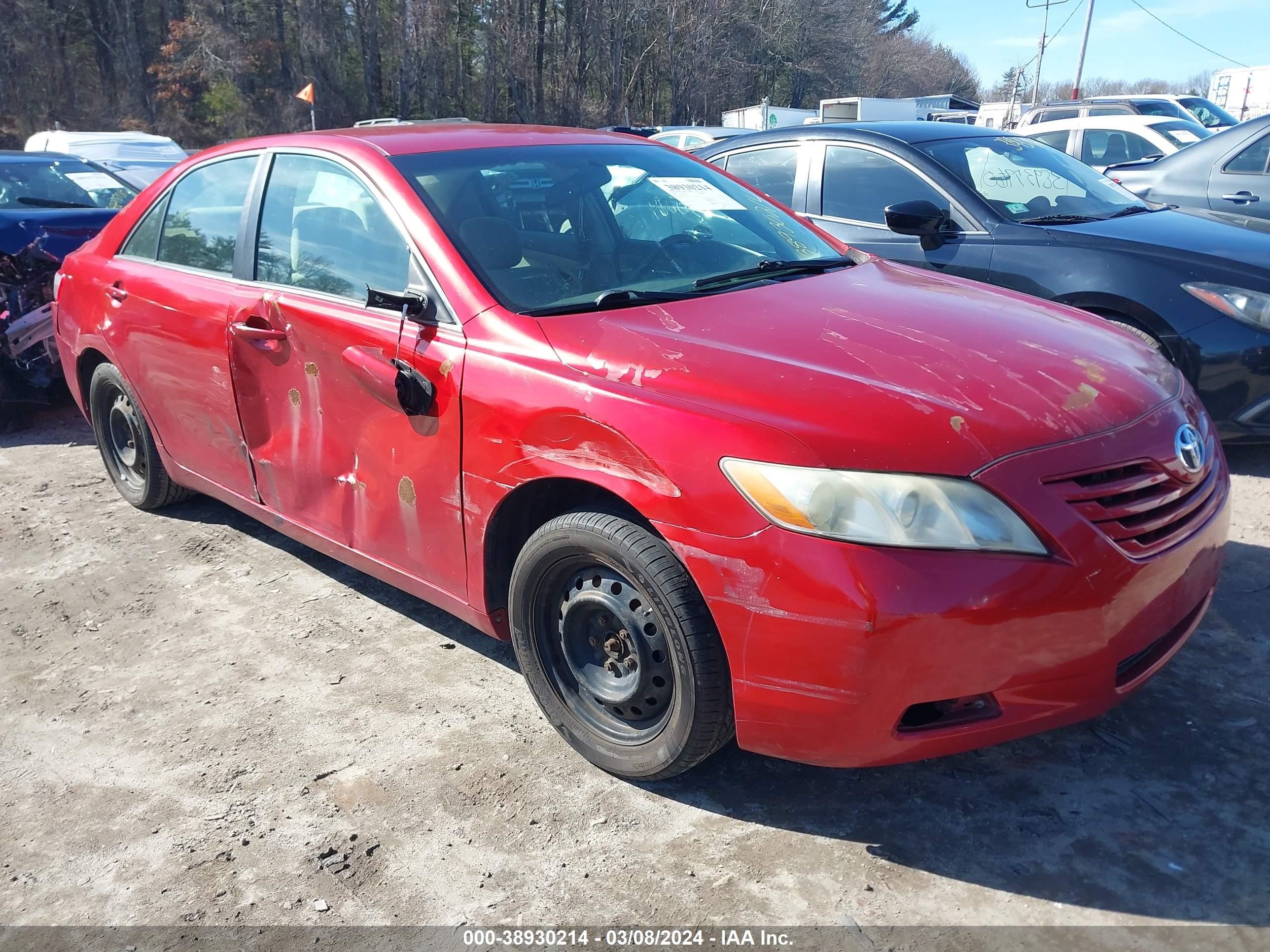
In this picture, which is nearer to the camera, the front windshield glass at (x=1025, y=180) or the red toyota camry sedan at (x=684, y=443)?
the red toyota camry sedan at (x=684, y=443)

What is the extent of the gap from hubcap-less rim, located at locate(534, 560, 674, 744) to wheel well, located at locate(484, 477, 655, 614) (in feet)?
0.56

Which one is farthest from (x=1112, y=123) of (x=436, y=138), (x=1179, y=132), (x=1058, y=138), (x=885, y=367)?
(x=885, y=367)

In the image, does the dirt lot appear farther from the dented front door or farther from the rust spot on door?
the rust spot on door

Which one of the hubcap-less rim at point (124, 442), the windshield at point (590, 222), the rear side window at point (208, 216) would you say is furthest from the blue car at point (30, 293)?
the windshield at point (590, 222)

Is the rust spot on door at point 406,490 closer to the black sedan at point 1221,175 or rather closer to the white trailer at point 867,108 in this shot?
the black sedan at point 1221,175

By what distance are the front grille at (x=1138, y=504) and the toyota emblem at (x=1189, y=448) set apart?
45mm

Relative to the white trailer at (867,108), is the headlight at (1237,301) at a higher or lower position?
lower

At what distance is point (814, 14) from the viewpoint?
51.9m

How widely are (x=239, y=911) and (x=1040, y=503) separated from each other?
2.02m

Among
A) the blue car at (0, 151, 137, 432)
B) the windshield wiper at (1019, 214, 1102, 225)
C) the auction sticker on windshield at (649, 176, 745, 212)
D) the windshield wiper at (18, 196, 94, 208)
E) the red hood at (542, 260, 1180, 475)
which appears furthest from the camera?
the windshield wiper at (18, 196, 94, 208)

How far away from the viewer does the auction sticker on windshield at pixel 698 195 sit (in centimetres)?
348

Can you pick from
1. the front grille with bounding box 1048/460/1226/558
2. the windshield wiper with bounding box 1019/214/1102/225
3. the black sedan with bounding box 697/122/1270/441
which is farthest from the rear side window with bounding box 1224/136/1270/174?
the front grille with bounding box 1048/460/1226/558

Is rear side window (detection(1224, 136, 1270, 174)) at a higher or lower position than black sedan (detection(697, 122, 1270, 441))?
higher

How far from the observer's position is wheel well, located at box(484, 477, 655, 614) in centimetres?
250
